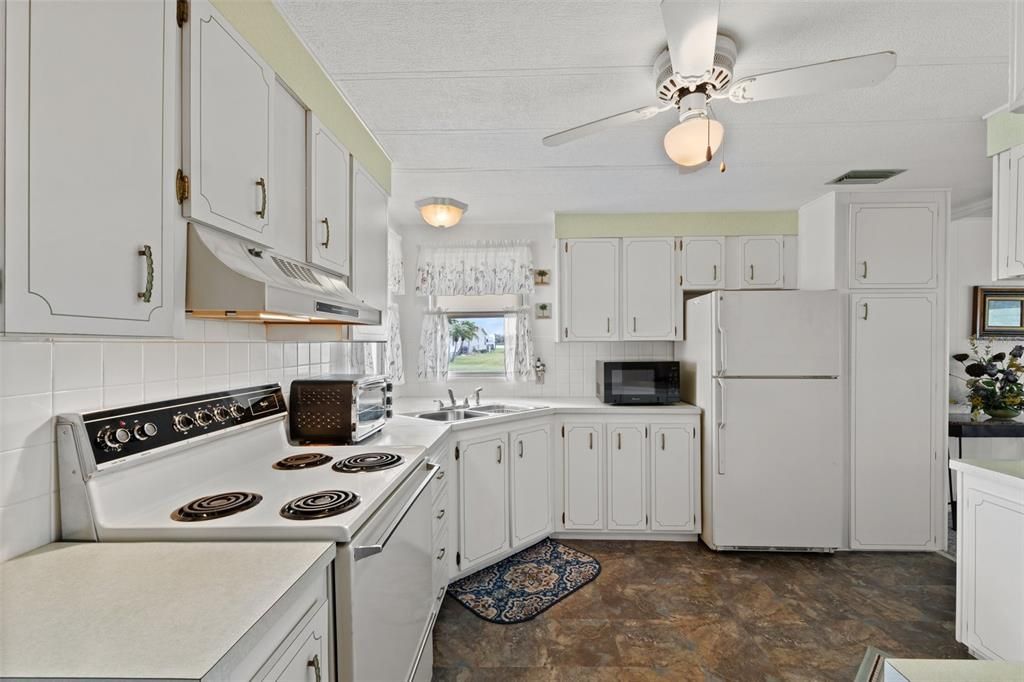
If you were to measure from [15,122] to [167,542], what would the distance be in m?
0.87

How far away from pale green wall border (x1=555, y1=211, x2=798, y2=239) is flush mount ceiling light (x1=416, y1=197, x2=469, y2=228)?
94 centimetres

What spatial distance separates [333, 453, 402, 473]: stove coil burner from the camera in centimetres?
159

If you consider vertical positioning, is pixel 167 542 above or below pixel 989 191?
below

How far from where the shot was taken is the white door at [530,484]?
114 inches

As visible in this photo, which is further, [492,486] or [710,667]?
[492,486]

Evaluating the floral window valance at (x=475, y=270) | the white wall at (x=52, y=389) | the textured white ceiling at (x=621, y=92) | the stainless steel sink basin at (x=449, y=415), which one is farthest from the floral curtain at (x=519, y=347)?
the white wall at (x=52, y=389)

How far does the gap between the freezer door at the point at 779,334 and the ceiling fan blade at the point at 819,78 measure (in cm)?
160

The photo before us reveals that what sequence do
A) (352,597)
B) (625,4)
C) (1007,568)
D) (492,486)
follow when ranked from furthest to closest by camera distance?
(492,486), (1007,568), (625,4), (352,597)

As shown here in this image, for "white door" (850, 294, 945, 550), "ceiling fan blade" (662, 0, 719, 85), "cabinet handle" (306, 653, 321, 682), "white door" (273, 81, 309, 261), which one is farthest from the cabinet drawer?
"white door" (850, 294, 945, 550)

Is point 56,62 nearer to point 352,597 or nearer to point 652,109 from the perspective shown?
point 352,597

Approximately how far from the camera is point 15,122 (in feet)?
2.26

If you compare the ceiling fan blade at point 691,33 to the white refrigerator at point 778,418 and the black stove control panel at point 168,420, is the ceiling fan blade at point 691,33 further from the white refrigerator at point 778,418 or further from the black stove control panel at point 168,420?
the white refrigerator at point 778,418

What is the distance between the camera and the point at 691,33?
1202 millimetres

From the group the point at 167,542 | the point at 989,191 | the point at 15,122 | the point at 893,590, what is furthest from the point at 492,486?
the point at 989,191
